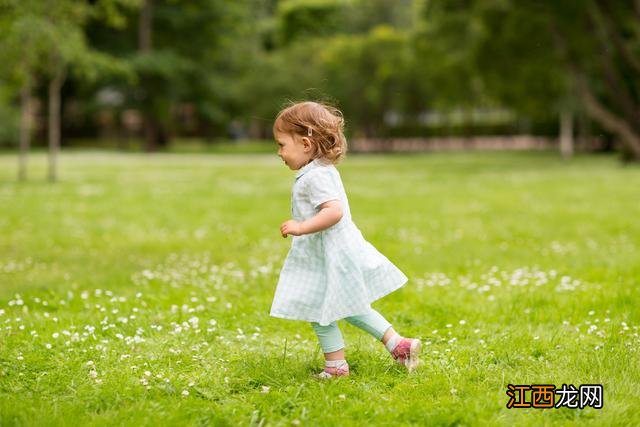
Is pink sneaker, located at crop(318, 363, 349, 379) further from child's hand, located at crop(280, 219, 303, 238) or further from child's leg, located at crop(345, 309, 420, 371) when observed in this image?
child's hand, located at crop(280, 219, 303, 238)

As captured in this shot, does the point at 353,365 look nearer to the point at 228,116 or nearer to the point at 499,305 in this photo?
the point at 499,305

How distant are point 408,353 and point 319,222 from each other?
1.11m

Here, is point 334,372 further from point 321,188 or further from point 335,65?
point 335,65

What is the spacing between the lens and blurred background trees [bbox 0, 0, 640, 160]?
83.2 feet

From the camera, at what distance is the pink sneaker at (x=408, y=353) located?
5223mm

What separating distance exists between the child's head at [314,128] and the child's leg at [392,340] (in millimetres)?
1128

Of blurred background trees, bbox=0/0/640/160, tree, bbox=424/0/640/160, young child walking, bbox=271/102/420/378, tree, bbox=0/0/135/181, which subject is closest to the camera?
young child walking, bbox=271/102/420/378

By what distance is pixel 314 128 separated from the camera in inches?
204

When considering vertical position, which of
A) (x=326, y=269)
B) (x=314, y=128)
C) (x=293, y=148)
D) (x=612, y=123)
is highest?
(x=314, y=128)

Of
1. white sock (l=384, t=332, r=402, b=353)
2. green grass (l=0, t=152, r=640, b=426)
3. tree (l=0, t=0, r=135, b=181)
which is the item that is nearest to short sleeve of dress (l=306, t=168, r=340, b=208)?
white sock (l=384, t=332, r=402, b=353)

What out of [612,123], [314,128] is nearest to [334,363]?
[314,128]

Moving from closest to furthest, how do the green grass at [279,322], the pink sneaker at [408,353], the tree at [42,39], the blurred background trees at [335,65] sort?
the green grass at [279,322], the pink sneaker at [408,353], the tree at [42,39], the blurred background trees at [335,65]

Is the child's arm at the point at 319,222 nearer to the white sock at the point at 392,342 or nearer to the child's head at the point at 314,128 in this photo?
the child's head at the point at 314,128

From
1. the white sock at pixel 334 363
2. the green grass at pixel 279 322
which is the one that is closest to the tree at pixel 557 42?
the green grass at pixel 279 322
